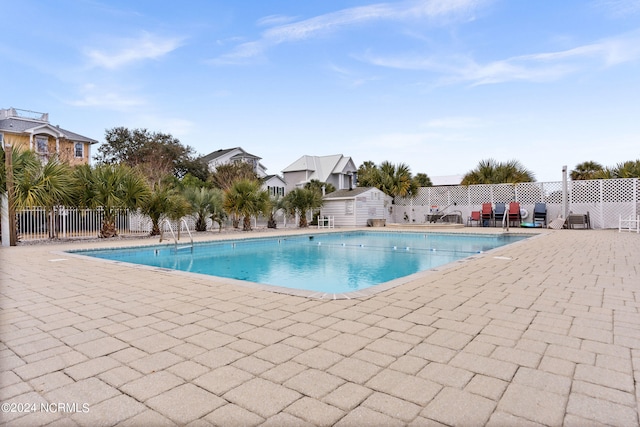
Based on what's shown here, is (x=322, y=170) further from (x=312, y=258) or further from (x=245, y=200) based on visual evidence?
(x=312, y=258)

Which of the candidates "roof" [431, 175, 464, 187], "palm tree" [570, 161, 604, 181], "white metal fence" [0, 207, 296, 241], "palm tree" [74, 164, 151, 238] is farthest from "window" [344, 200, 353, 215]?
"roof" [431, 175, 464, 187]

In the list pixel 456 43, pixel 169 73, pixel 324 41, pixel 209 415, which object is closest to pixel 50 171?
pixel 169 73

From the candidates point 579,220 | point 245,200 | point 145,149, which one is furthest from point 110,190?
point 145,149

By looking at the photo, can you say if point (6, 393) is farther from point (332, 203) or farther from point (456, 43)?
point (332, 203)

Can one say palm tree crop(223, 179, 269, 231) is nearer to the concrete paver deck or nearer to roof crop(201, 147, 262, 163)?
the concrete paver deck

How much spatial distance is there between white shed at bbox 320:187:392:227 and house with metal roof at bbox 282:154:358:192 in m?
9.94

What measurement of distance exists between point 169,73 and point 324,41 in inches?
230

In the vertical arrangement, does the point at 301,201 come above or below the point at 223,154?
below

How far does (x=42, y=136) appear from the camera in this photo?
2530 cm

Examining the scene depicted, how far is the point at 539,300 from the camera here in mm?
3828

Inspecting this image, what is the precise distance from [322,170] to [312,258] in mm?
23669

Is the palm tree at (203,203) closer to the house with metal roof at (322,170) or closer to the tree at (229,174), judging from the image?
the tree at (229,174)

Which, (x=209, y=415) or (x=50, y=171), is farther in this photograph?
(x=50, y=171)

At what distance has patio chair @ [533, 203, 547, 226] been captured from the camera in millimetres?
18016
